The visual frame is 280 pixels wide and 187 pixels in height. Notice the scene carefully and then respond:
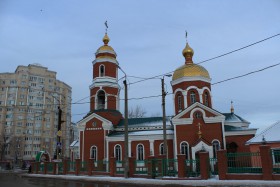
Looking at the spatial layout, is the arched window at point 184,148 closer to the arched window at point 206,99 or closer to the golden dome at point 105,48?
the arched window at point 206,99

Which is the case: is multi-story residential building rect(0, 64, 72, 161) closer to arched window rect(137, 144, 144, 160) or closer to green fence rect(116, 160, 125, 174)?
arched window rect(137, 144, 144, 160)

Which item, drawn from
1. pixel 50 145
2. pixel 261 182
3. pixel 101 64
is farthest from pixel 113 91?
pixel 50 145

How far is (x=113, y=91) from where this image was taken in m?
32.1

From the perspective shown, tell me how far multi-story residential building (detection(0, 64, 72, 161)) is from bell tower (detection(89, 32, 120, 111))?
3224cm

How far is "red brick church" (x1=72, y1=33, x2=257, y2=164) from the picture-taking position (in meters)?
26.3

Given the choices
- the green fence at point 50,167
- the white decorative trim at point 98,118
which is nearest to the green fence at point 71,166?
the green fence at point 50,167

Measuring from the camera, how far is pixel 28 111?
6731 centimetres

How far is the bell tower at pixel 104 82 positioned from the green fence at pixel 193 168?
15335 millimetres

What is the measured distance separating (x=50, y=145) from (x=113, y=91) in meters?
42.8

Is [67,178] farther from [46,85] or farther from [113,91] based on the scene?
[46,85]

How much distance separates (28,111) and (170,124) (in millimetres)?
47905

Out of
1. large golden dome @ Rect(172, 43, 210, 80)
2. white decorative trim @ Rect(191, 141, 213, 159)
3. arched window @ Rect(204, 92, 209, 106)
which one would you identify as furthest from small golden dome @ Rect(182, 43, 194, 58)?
white decorative trim @ Rect(191, 141, 213, 159)

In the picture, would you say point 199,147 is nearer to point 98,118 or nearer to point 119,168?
point 119,168

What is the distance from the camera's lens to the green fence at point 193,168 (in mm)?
17933
